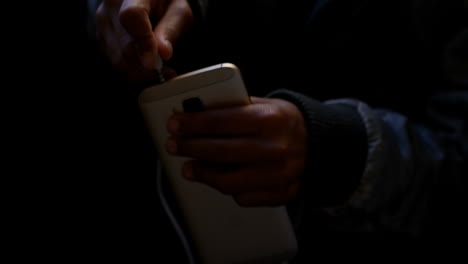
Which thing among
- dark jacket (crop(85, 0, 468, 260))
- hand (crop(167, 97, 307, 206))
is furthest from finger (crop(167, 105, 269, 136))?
dark jacket (crop(85, 0, 468, 260))

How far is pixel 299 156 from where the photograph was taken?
17.0 inches

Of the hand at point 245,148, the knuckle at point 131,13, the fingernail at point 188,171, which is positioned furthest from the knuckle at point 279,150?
the knuckle at point 131,13

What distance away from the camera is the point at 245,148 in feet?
1.27

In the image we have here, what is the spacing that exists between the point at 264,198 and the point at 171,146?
0.13m

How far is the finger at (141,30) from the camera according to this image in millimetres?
390

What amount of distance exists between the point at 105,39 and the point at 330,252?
22.0 inches

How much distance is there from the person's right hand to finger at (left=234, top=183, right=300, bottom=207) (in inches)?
7.6

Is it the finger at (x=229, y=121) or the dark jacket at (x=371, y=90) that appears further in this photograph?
the dark jacket at (x=371, y=90)

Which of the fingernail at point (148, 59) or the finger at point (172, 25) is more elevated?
the finger at point (172, 25)

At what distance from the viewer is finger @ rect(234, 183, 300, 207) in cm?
42

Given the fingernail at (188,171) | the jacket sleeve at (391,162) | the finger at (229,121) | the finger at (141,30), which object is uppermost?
the finger at (141,30)

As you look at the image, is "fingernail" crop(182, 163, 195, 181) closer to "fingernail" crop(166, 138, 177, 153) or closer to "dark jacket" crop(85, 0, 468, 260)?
"fingernail" crop(166, 138, 177, 153)

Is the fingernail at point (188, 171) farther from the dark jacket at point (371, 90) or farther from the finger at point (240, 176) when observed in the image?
the dark jacket at point (371, 90)

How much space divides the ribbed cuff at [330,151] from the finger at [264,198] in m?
0.04
